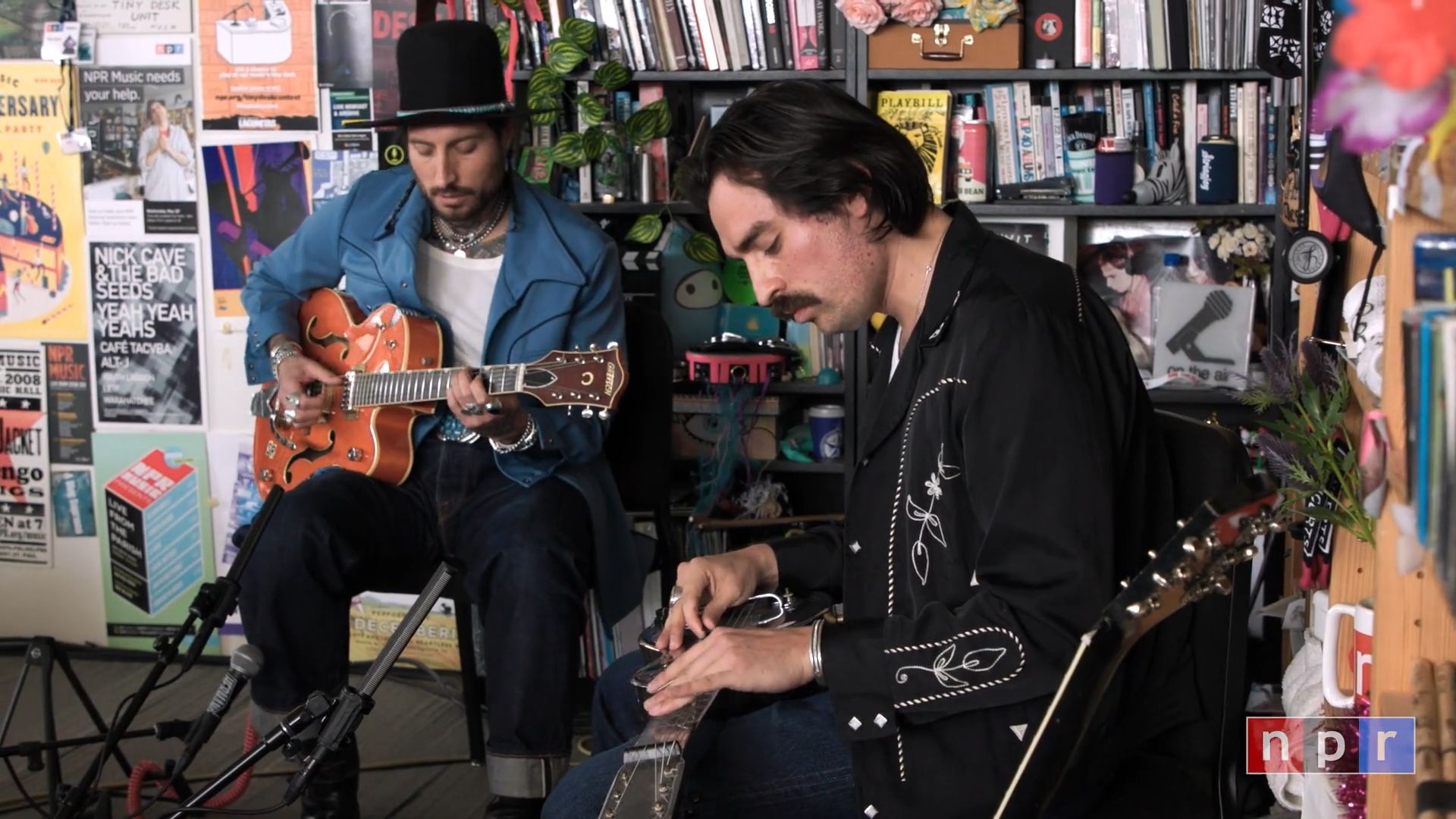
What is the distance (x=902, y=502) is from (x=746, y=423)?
6.22 ft

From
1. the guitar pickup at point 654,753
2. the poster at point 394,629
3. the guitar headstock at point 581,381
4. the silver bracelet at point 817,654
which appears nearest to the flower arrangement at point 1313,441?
the silver bracelet at point 817,654

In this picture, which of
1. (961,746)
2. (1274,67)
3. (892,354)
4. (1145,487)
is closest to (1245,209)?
(1274,67)

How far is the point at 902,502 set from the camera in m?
1.27

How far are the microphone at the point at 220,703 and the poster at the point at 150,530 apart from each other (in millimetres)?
1933

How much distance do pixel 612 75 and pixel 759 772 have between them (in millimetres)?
2014

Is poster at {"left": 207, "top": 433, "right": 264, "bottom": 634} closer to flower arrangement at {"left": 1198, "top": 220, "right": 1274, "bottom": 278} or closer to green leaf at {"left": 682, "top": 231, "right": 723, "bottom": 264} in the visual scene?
green leaf at {"left": 682, "top": 231, "right": 723, "bottom": 264}

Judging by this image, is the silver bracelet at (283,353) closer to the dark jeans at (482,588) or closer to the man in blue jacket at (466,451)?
the man in blue jacket at (466,451)

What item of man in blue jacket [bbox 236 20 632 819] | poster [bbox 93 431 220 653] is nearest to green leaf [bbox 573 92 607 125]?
man in blue jacket [bbox 236 20 632 819]

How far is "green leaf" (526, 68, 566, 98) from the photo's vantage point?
3.04 m

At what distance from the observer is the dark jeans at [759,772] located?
1.34 meters

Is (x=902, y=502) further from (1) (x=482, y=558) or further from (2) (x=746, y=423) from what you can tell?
(2) (x=746, y=423)

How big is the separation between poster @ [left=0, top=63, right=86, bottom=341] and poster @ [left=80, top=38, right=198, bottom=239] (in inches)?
2.6

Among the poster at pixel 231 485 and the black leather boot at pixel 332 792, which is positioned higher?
the poster at pixel 231 485

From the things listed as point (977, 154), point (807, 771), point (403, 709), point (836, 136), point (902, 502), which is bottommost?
point (403, 709)
